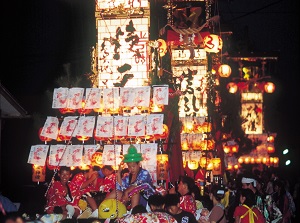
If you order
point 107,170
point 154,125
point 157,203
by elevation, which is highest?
point 154,125

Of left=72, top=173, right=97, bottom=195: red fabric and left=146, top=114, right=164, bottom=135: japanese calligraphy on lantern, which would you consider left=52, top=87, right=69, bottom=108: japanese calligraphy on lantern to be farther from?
left=146, top=114, right=164, bottom=135: japanese calligraphy on lantern

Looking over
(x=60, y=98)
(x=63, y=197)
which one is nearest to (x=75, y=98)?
(x=60, y=98)

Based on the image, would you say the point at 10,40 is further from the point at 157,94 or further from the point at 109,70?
the point at 157,94

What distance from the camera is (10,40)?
22922mm

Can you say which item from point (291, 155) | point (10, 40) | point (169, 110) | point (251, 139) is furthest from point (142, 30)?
point (291, 155)

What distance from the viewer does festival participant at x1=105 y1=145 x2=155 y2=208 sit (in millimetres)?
10500

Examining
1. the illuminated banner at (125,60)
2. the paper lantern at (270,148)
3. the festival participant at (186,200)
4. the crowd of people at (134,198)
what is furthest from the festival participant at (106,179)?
the paper lantern at (270,148)

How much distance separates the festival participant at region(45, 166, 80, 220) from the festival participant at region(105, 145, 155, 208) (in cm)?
92

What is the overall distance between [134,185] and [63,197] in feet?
6.05

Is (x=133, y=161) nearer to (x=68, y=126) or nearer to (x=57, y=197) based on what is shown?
(x=57, y=197)

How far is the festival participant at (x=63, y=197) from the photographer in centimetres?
1090

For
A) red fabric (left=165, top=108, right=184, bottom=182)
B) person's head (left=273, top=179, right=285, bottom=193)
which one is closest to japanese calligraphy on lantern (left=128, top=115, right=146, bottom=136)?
red fabric (left=165, top=108, right=184, bottom=182)

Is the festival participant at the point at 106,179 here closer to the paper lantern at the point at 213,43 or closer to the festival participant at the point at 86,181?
the festival participant at the point at 86,181

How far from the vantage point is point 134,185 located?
35.0 ft
